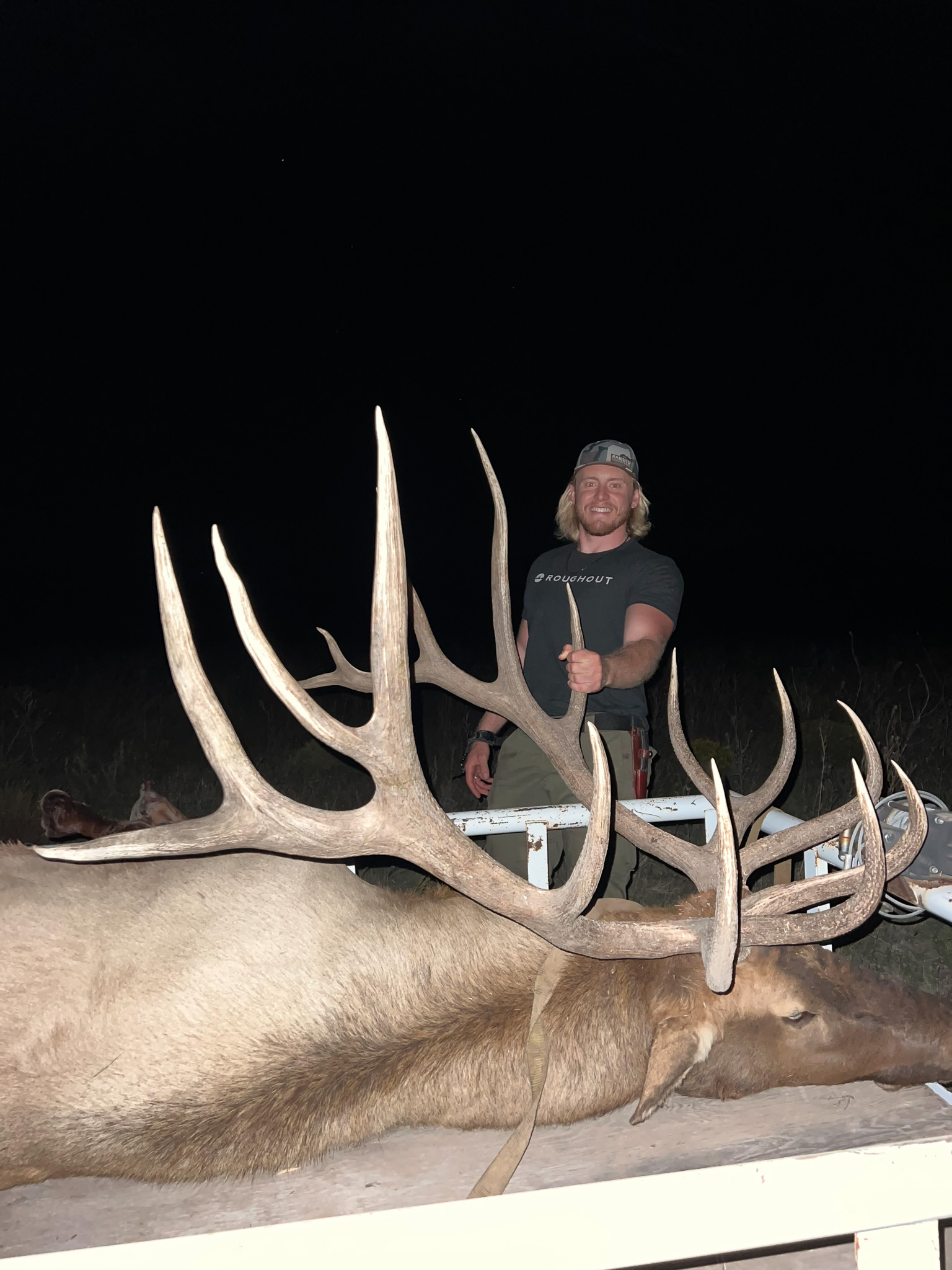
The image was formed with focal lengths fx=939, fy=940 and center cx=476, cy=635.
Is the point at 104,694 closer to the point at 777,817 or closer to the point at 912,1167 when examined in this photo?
the point at 777,817

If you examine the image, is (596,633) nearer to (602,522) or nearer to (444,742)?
(602,522)

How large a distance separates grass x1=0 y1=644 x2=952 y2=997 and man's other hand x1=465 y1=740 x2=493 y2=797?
1.41ft

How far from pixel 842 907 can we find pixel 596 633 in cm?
161

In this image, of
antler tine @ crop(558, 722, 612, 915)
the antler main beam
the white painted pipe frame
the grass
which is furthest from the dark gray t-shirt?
the white painted pipe frame

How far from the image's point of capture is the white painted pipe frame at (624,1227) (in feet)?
3.57

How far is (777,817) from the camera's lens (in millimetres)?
2697

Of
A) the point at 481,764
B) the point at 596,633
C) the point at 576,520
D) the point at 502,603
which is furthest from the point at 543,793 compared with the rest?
the point at 576,520

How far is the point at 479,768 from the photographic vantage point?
11.7 ft

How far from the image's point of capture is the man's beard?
3.41 meters

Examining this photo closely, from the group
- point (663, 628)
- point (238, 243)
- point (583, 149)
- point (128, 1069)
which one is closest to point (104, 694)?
point (663, 628)

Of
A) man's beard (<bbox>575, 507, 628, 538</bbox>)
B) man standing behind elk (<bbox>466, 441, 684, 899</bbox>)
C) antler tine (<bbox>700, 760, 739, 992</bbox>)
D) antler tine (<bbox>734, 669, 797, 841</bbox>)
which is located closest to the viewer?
antler tine (<bbox>700, 760, 739, 992</bbox>)

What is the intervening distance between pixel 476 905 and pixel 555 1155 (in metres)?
0.55

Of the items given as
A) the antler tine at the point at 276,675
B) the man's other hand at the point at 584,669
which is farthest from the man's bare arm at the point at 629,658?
the antler tine at the point at 276,675

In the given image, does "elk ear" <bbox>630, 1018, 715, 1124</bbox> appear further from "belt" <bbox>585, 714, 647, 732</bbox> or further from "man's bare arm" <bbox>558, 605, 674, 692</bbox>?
"belt" <bbox>585, 714, 647, 732</bbox>
